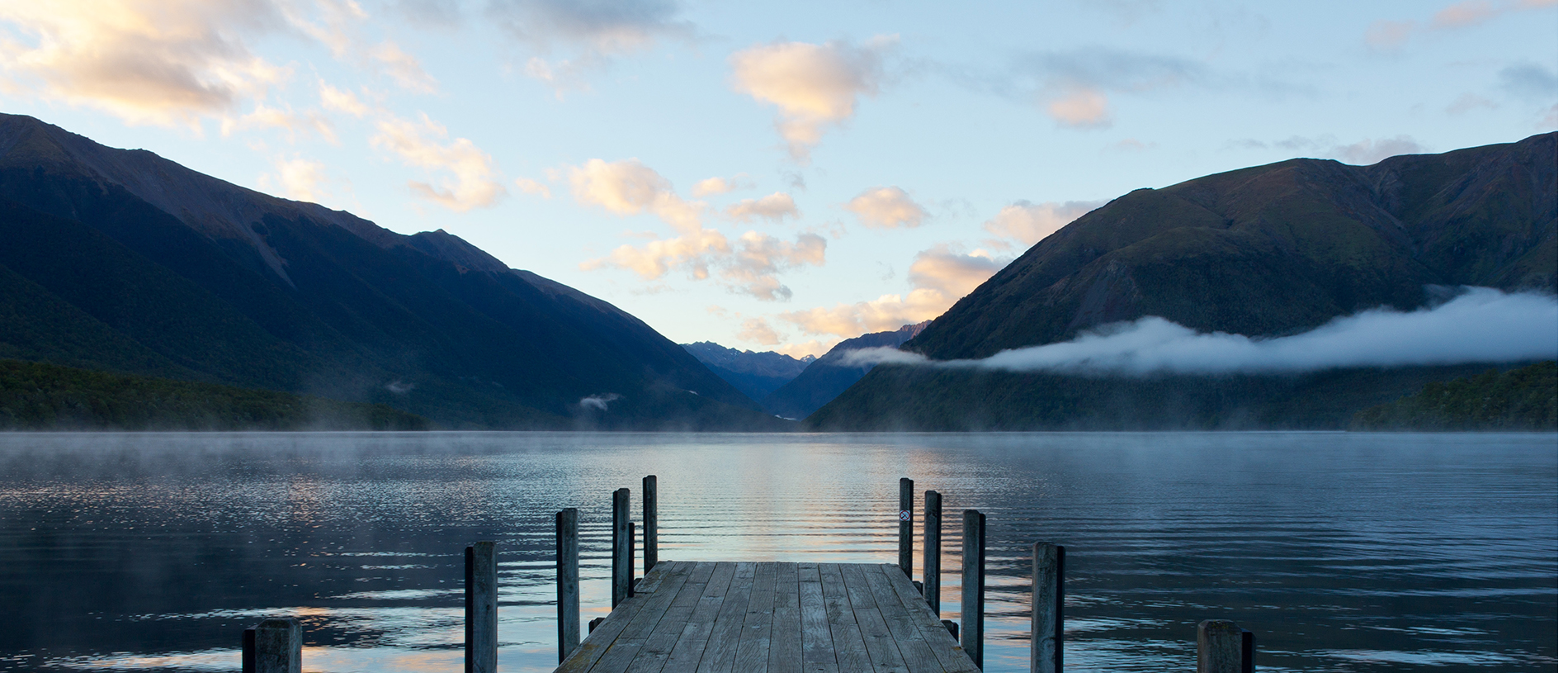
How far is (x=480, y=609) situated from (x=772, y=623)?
358cm

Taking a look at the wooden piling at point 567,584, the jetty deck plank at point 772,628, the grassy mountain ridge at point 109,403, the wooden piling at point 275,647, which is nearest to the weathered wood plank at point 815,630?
the jetty deck plank at point 772,628

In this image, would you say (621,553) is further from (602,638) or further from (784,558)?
(784,558)

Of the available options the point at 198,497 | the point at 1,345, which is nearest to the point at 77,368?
the point at 1,345

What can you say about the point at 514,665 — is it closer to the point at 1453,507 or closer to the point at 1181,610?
the point at 1181,610

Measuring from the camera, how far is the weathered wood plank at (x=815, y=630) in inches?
418

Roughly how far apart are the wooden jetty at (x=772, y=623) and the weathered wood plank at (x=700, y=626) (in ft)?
0.07

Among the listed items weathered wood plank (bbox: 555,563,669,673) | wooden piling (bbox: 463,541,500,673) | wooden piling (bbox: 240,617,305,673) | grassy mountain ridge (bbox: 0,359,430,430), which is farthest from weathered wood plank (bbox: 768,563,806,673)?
grassy mountain ridge (bbox: 0,359,430,430)

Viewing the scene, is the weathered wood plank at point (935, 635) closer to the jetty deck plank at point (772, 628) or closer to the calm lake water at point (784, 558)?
the jetty deck plank at point (772, 628)

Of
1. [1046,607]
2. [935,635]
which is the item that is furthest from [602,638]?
[1046,607]

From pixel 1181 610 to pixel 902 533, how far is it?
5.13m

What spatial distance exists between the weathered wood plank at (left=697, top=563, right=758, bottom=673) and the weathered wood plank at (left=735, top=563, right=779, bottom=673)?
0.06 m

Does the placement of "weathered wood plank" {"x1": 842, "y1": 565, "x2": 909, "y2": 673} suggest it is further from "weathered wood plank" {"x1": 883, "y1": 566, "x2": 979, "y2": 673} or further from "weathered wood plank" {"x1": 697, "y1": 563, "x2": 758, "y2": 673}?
"weathered wood plank" {"x1": 697, "y1": 563, "x2": 758, "y2": 673}

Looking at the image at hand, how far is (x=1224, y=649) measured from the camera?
22.7 feet

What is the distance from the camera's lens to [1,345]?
173375 millimetres
